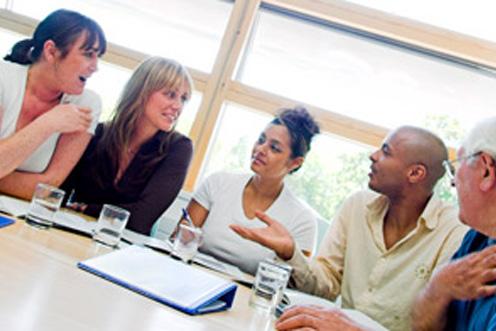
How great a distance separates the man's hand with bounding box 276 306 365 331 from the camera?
3.07ft

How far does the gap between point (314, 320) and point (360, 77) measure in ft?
7.29

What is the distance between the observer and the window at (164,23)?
2.98m

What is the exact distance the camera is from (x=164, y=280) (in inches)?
38.4

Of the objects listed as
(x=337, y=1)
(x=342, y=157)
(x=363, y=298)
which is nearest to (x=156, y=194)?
(x=363, y=298)

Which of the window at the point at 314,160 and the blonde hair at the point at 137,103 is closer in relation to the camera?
the blonde hair at the point at 137,103

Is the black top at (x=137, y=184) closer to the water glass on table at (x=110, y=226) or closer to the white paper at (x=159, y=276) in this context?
the water glass on table at (x=110, y=226)

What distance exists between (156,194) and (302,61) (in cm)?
153

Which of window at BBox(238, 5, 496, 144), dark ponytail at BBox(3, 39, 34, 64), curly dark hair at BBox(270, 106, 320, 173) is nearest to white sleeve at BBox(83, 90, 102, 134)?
dark ponytail at BBox(3, 39, 34, 64)

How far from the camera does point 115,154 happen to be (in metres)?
1.93

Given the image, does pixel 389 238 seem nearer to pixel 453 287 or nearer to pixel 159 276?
pixel 453 287

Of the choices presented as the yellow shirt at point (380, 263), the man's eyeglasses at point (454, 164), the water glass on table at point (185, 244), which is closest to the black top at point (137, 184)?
the water glass on table at point (185, 244)

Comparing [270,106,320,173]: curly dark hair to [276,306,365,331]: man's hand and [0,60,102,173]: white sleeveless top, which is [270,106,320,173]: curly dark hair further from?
[276,306,365,331]: man's hand

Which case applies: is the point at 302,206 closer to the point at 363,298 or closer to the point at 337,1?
the point at 363,298

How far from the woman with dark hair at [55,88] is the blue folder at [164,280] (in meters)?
0.74
